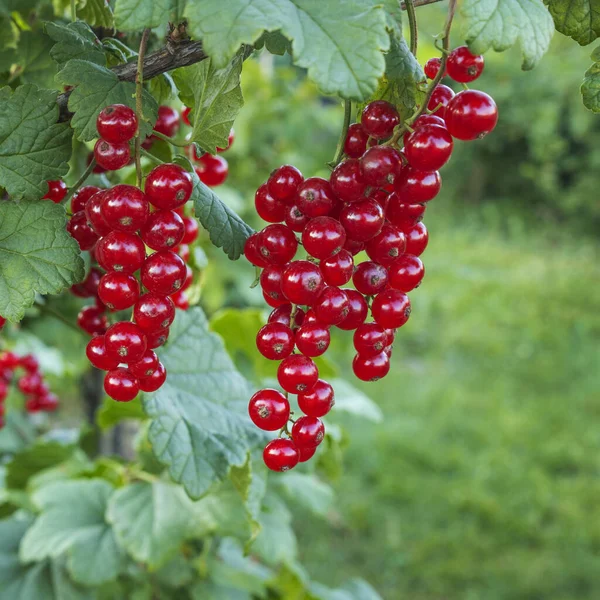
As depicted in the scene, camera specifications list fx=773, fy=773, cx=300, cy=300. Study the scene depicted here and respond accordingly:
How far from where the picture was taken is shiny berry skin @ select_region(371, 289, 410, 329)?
2.56 ft

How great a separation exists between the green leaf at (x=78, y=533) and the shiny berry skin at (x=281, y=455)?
2.68 ft

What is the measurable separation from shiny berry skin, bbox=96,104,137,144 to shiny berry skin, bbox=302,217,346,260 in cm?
19

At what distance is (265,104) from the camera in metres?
3.65

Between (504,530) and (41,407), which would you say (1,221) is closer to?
(41,407)

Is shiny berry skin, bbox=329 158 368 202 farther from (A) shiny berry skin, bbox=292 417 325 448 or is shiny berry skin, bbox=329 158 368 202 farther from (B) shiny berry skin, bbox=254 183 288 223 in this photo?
(A) shiny berry skin, bbox=292 417 325 448

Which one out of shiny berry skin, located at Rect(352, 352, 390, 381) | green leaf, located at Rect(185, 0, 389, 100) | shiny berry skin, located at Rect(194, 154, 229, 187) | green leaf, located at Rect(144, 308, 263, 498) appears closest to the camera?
green leaf, located at Rect(185, 0, 389, 100)

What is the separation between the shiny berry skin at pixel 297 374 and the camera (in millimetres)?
769

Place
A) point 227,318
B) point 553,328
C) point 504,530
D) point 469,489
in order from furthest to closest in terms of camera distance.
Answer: point 553,328 < point 469,489 < point 504,530 < point 227,318

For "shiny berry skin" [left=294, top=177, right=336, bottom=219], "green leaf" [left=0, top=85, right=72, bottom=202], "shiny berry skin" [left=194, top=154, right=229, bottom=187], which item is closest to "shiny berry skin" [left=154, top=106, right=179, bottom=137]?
"shiny berry skin" [left=194, top=154, right=229, bottom=187]

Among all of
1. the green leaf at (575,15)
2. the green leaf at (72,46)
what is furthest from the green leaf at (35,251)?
the green leaf at (575,15)

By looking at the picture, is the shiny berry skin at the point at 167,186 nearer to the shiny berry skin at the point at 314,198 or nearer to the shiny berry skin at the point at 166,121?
the shiny berry skin at the point at 314,198

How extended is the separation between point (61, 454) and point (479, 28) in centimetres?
151

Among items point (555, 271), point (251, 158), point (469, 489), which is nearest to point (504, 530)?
point (469, 489)

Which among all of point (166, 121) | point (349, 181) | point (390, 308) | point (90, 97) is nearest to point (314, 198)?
point (349, 181)
